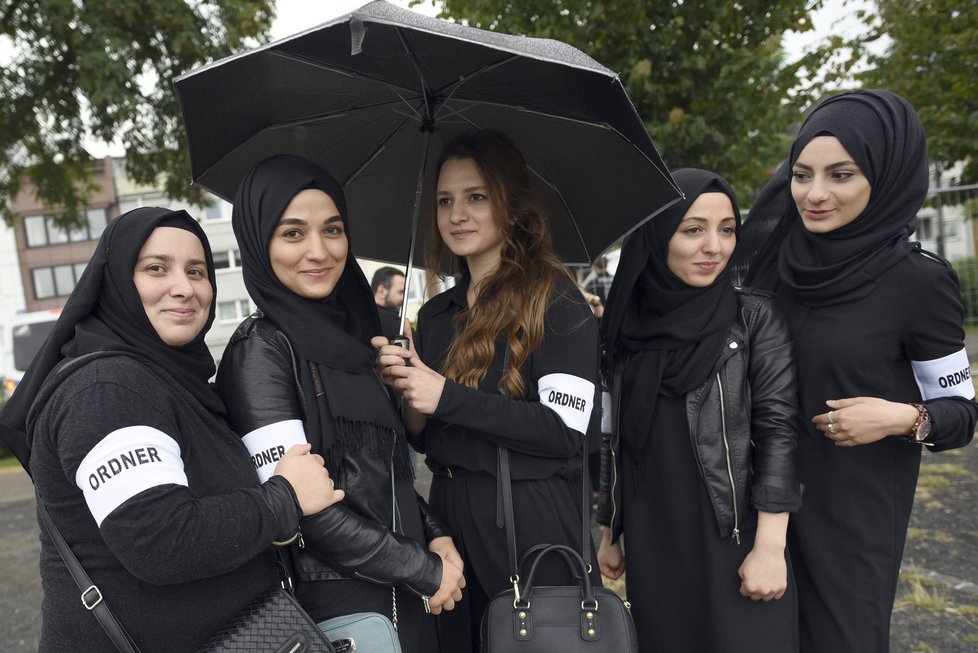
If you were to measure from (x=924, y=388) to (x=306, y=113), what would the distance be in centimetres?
222

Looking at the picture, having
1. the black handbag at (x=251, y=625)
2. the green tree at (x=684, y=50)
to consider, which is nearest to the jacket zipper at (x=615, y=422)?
the black handbag at (x=251, y=625)

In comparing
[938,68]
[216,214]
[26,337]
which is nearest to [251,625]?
[938,68]

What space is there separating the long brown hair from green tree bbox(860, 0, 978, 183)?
8.37m

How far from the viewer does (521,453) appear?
2.23 m

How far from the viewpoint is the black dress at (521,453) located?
213cm

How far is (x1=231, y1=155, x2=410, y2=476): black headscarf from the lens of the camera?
1928 millimetres

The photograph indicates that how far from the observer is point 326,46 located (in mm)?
2109

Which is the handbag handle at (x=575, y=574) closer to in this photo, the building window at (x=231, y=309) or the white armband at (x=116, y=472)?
the white armband at (x=116, y=472)

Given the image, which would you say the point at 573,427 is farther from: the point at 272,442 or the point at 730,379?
the point at 272,442

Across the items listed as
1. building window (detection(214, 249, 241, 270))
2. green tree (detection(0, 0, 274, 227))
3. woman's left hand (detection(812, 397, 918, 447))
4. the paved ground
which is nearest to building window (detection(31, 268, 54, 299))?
building window (detection(214, 249, 241, 270))

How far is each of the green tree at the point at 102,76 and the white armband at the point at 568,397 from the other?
555 cm

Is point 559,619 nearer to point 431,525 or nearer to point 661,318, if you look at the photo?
point 431,525

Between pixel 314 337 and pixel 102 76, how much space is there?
5.51 m

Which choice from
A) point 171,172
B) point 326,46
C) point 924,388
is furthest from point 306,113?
point 171,172
